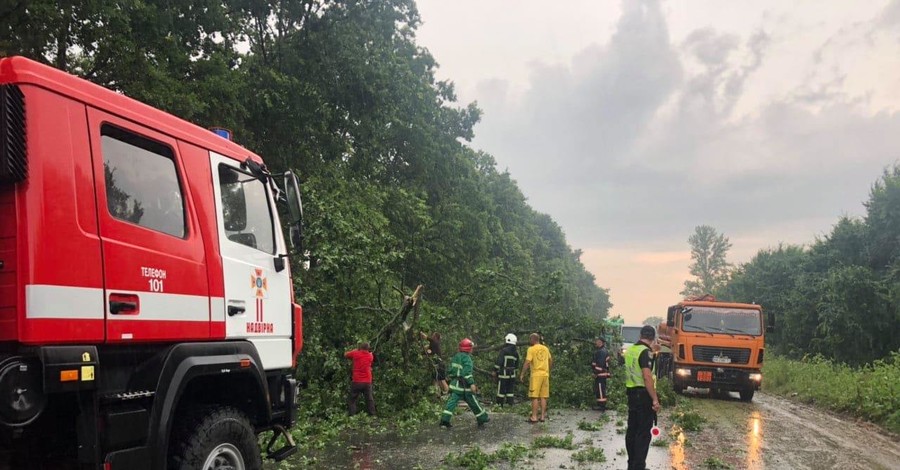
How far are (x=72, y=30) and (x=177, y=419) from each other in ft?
28.7

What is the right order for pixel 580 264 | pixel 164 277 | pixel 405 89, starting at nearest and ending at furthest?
pixel 164 277
pixel 405 89
pixel 580 264

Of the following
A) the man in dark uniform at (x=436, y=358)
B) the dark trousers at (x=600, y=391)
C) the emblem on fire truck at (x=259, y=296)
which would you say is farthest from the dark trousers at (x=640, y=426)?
the man in dark uniform at (x=436, y=358)

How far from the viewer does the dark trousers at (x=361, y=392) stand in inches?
465

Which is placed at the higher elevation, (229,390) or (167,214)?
(167,214)

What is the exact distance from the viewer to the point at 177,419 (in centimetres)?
438

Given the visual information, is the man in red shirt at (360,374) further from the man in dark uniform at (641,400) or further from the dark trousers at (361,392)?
the man in dark uniform at (641,400)

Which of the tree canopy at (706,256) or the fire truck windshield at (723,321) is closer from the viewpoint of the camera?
the fire truck windshield at (723,321)

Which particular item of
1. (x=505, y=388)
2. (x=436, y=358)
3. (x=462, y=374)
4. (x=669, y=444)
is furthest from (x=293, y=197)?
(x=505, y=388)

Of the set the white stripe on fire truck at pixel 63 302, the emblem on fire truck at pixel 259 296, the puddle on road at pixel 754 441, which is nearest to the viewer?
the white stripe on fire truck at pixel 63 302

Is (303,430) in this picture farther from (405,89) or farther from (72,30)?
(405,89)

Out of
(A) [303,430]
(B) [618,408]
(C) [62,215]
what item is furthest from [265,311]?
(B) [618,408]

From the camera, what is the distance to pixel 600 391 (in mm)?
13977

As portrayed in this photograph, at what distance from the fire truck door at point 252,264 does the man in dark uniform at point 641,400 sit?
4.08 meters

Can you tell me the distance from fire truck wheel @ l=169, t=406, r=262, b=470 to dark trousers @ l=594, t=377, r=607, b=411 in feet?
33.9
